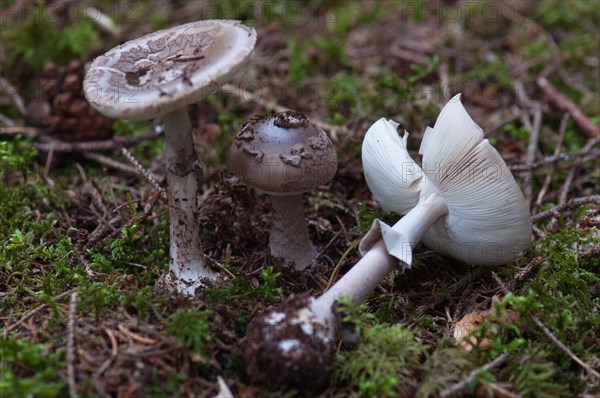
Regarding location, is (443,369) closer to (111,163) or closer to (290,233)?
(290,233)

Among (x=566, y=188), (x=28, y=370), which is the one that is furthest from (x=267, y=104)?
(x=28, y=370)

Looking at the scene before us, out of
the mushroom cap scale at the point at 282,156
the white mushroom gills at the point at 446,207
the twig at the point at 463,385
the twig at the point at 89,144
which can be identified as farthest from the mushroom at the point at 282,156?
the twig at the point at 89,144

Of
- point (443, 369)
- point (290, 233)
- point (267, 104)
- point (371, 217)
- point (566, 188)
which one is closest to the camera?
point (443, 369)

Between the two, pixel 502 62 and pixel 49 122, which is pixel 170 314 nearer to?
pixel 49 122

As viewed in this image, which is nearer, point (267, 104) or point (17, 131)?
point (17, 131)

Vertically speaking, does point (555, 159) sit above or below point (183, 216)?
below

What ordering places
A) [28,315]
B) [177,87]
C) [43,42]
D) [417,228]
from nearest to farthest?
1. [177,87]
2. [28,315]
3. [417,228]
4. [43,42]
